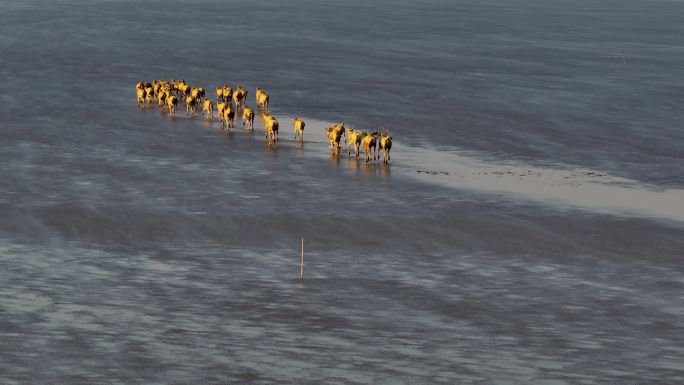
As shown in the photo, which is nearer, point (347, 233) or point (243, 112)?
point (347, 233)

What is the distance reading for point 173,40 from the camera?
9325cm

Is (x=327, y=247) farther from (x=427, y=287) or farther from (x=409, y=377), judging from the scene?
(x=409, y=377)

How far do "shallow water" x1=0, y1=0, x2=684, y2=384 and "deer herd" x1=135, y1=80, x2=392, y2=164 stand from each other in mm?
608

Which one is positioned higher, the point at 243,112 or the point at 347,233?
the point at 243,112

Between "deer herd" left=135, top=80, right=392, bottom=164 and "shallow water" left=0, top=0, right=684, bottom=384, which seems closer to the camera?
"shallow water" left=0, top=0, right=684, bottom=384

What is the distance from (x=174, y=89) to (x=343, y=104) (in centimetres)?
674

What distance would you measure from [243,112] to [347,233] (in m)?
20.4

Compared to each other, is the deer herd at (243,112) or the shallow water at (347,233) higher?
the deer herd at (243,112)

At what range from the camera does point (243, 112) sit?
52.7 meters

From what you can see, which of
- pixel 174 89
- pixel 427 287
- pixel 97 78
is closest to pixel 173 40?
pixel 97 78

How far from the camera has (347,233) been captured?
3297 cm

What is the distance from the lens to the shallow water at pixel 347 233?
75.7 ft

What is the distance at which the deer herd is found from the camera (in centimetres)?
4372

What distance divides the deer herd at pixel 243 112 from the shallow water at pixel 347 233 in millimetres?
608
